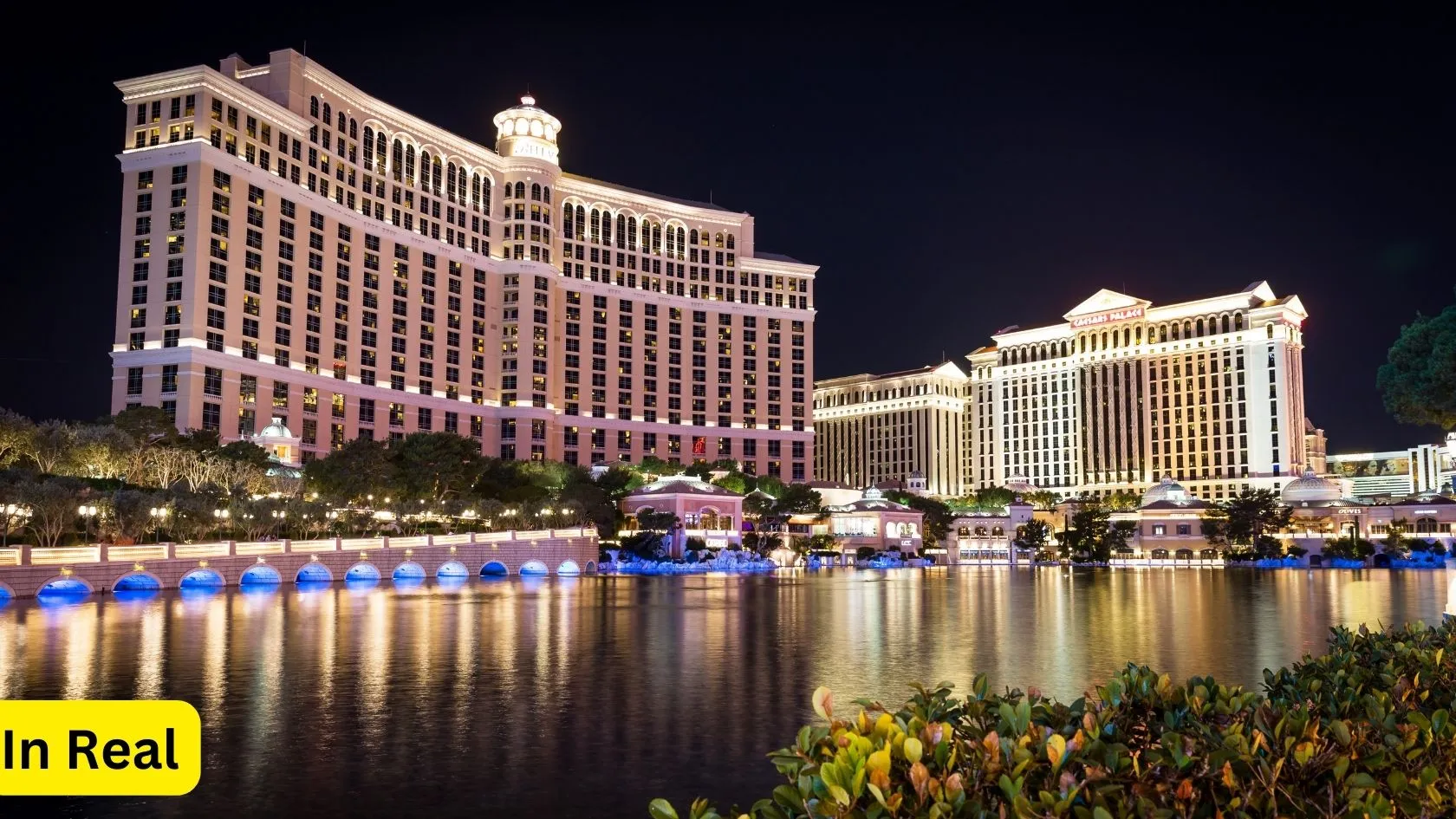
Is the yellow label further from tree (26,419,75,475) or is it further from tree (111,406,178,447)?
tree (111,406,178,447)

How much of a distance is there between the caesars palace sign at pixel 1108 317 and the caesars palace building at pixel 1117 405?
153 millimetres

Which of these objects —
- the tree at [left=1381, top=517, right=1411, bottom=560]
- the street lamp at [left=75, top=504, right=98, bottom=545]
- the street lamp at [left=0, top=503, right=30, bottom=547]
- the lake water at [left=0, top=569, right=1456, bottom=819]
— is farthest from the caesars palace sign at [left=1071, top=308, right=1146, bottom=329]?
the street lamp at [left=0, top=503, right=30, bottom=547]

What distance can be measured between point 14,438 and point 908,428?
145 meters

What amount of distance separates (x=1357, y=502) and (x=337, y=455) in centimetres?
9926

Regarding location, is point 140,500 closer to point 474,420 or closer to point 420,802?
point 420,802

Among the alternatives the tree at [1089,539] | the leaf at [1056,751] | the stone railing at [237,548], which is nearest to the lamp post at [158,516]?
the stone railing at [237,548]

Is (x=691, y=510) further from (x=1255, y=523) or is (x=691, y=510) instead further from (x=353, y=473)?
(x=1255, y=523)

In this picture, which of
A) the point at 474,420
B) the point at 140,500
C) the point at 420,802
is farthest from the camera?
the point at 474,420

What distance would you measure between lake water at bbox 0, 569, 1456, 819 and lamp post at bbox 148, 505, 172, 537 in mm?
6580

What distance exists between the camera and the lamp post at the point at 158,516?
55.3 metres

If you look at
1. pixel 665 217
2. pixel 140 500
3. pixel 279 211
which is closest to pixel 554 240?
pixel 665 217

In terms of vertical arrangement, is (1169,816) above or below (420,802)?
above

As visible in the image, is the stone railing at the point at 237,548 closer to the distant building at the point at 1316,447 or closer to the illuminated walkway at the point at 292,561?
the illuminated walkway at the point at 292,561

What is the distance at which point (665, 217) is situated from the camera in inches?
5778
